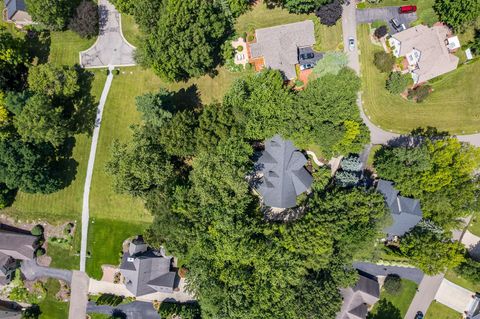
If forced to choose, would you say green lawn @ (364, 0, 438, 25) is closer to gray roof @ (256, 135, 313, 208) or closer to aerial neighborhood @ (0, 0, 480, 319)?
aerial neighborhood @ (0, 0, 480, 319)

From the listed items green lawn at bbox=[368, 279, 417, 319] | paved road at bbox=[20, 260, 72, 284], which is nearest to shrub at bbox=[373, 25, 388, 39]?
green lawn at bbox=[368, 279, 417, 319]

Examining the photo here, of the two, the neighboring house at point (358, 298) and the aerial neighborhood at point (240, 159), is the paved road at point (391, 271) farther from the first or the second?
the neighboring house at point (358, 298)

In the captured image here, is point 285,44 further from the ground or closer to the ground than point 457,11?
closer to the ground

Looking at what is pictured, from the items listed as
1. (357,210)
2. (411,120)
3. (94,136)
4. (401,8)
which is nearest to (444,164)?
(411,120)

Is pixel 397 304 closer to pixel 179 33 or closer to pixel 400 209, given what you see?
pixel 400 209

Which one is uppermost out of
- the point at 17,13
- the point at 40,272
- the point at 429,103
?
the point at 429,103

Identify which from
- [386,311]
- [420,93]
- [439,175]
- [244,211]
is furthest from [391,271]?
[420,93]

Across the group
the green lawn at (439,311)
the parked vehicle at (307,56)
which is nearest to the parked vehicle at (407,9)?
the parked vehicle at (307,56)
